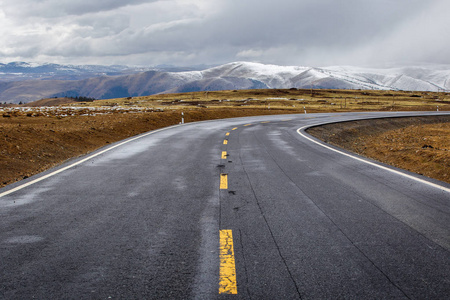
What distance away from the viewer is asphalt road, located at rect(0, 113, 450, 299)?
3.34 m

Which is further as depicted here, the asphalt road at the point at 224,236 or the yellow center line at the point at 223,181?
the yellow center line at the point at 223,181

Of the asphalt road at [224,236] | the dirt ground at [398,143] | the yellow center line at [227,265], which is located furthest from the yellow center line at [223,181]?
the dirt ground at [398,143]

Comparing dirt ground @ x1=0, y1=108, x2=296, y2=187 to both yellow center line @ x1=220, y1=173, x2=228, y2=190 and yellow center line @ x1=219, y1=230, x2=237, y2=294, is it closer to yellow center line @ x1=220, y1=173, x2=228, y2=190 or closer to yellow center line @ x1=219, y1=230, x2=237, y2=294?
yellow center line @ x1=220, y1=173, x2=228, y2=190

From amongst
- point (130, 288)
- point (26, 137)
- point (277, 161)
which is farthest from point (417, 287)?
point (26, 137)

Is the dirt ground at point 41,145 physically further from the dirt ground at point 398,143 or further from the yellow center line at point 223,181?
the dirt ground at point 398,143

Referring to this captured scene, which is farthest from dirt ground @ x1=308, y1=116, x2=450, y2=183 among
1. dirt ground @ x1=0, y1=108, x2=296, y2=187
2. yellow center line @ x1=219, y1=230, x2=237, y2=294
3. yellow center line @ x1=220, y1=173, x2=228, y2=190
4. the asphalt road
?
dirt ground @ x1=0, y1=108, x2=296, y2=187

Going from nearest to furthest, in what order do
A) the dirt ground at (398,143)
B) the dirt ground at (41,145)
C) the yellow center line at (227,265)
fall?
1. the yellow center line at (227,265)
2. the dirt ground at (41,145)
3. the dirt ground at (398,143)

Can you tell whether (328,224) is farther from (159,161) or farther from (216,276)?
(159,161)

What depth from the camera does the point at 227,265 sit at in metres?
3.72

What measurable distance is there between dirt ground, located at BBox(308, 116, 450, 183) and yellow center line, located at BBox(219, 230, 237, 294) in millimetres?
7764

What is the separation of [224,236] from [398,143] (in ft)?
59.9

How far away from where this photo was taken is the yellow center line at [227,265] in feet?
10.8

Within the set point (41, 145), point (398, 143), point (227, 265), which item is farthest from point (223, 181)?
point (398, 143)

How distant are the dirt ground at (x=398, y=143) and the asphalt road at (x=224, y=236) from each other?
429 centimetres
